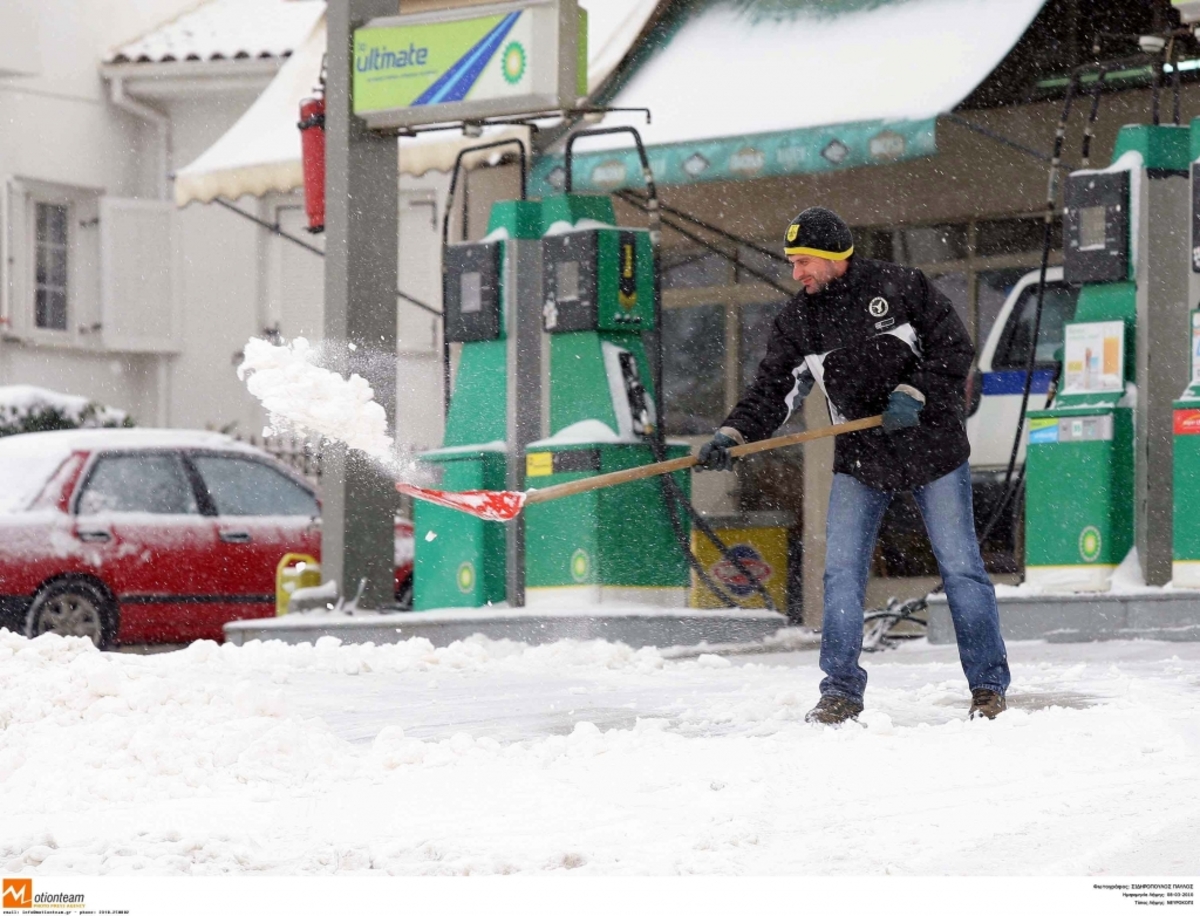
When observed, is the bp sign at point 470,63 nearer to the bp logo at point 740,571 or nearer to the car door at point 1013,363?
the bp logo at point 740,571

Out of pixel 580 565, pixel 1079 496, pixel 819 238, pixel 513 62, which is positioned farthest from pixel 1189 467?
pixel 513 62

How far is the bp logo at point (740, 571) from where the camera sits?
1261cm

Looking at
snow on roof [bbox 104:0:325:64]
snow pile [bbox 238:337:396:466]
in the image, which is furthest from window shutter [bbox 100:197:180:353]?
snow pile [bbox 238:337:396:466]

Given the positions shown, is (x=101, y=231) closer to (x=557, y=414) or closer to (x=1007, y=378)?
(x=1007, y=378)

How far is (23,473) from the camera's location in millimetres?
14055

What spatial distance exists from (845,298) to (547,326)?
161 inches

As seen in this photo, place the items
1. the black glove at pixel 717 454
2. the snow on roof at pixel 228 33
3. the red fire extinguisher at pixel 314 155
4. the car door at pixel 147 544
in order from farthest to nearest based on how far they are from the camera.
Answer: the snow on roof at pixel 228 33 < the car door at pixel 147 544 < the red fire extinguisher at pixel 314 155 < the black glove at pixel 717 454

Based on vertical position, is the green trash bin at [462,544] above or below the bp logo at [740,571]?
above

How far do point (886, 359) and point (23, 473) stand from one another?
313 inches

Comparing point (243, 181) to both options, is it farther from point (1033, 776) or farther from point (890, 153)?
point (1033, 776)

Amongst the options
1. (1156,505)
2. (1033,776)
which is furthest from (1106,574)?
(1033,776)

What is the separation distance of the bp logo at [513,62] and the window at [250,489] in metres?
4.22

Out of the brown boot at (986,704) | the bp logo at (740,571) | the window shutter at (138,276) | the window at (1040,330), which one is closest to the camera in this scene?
the brown boot at (986,704)

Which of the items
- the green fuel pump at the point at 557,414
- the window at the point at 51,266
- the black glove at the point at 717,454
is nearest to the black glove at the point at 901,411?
the black glove at the point at 717,454
